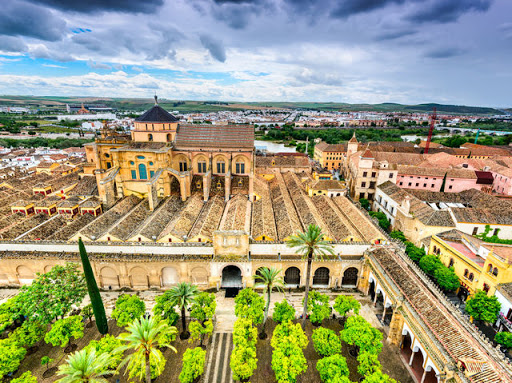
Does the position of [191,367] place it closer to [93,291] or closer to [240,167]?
[93,291]

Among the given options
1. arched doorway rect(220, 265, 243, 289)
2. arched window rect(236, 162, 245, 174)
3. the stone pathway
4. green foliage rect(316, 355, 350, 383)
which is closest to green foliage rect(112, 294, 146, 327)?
the stone pathway

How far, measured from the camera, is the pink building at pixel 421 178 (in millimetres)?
61250

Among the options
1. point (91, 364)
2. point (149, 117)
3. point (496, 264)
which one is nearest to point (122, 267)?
point (91, 364)

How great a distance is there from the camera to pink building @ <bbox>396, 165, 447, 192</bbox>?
61.2 meters

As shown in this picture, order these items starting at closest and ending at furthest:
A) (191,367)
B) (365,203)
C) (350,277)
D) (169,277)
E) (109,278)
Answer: (191,367) < (109,278) < (169,277) < (350,277) < (365,203)

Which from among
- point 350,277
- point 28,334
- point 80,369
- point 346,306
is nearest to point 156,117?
point 28,334

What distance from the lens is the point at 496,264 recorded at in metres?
29.4

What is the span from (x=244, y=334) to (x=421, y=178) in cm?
5467

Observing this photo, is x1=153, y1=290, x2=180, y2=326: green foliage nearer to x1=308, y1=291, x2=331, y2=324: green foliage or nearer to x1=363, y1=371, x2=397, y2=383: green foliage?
x1=308, y1=291, x2=331, y2=324: green foliage

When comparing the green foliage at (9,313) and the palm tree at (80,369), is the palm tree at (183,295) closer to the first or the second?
the palm tree at (80,369)

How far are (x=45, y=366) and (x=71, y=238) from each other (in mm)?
14783

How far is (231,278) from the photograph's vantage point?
38250 millimetres

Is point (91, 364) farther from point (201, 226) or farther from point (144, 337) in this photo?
point (201, 226)

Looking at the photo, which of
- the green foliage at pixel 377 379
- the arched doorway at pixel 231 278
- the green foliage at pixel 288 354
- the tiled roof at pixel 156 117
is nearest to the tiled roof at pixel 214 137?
the tiled roof at pixel 156 117
